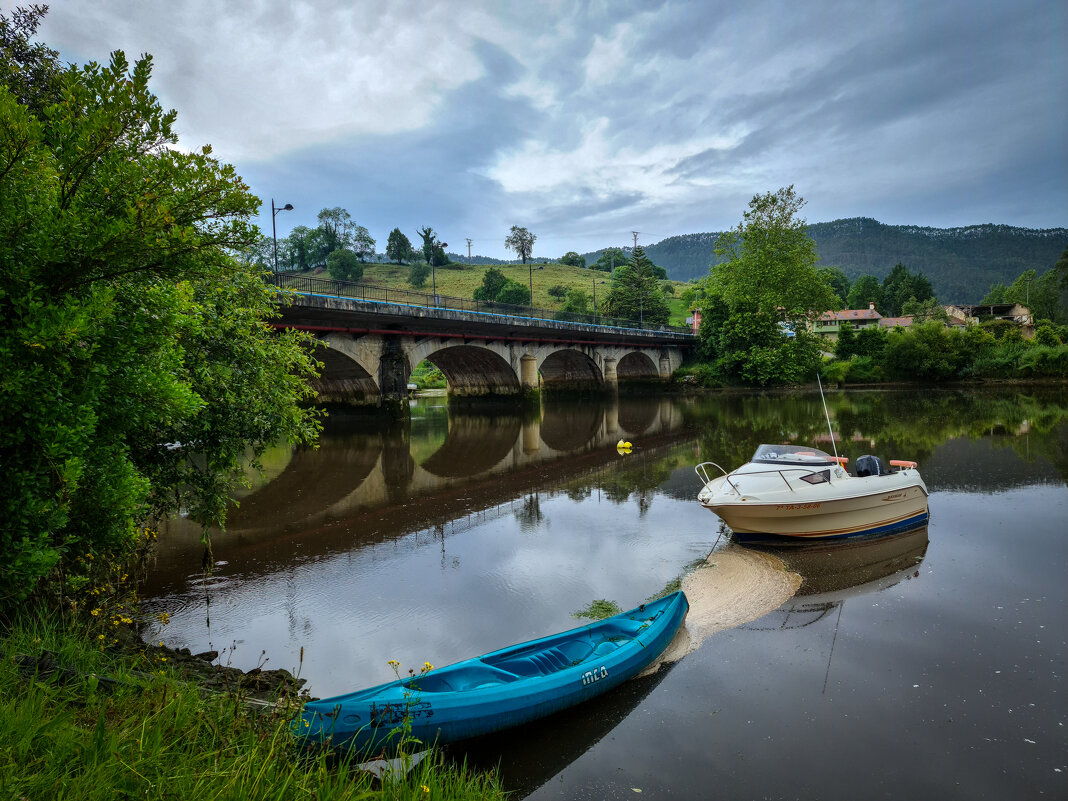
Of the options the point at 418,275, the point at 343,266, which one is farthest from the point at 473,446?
the point at 343,266

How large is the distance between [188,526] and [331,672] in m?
8.56

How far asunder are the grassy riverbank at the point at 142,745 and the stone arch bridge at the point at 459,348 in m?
14.3

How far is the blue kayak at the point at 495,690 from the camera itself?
15.4 feet

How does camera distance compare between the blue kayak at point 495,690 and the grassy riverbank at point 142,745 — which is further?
the blue kayak at point 495,690

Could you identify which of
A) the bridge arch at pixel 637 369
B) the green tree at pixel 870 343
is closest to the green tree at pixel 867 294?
the green tree at pixel 870 343

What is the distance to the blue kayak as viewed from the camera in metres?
4.71

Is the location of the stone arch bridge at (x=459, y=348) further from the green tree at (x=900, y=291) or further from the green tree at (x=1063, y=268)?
the green tree at (x=900, y=291)

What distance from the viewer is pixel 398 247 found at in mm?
126188

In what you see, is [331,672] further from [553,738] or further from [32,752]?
[32,752]

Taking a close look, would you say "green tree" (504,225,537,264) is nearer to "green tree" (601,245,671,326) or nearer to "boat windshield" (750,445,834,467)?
"green tree" (601,245,671,326)

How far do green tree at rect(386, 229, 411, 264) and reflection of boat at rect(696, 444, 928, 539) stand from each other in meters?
122

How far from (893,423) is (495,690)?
94.5ft

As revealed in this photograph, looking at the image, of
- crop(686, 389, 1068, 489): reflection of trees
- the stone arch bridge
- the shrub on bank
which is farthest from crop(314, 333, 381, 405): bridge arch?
the shrub on bank

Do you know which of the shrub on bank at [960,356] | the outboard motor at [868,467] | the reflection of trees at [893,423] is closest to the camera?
the outboard motor at [868,467]
